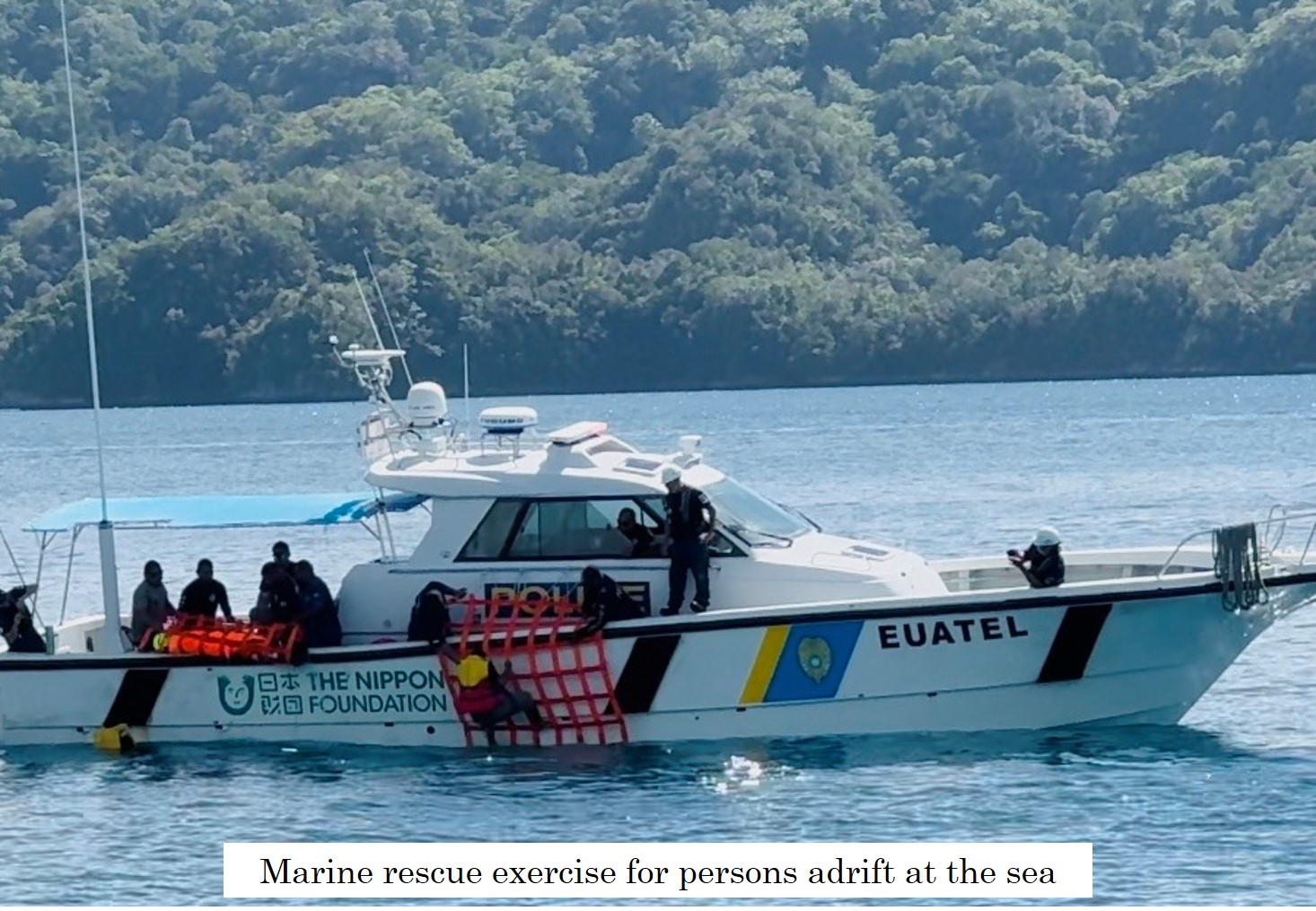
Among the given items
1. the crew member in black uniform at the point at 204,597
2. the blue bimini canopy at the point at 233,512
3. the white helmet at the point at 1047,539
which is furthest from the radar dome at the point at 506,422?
the white helmet at the point at 1047,539

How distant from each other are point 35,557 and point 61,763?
2072cm

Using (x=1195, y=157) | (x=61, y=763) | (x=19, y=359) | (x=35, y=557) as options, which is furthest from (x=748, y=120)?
(x=61, y=763)

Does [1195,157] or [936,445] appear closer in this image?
[936,445]

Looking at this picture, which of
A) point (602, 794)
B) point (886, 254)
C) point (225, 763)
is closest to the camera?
point (602, 794)

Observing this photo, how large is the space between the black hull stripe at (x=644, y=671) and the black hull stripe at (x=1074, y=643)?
9.24 feet

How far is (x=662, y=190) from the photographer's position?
449ft

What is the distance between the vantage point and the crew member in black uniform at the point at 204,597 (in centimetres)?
2367

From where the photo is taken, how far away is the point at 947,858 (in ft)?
62.3

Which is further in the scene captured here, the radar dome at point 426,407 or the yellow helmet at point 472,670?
the radar dome at point 426,407

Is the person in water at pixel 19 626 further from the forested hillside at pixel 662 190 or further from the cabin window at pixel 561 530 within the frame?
the forested hillside at pixel 662 190

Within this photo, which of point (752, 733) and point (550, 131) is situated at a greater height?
point (550, 131)

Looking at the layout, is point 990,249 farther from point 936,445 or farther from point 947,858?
point 947,858

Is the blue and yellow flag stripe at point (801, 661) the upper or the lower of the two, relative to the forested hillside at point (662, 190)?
lower
